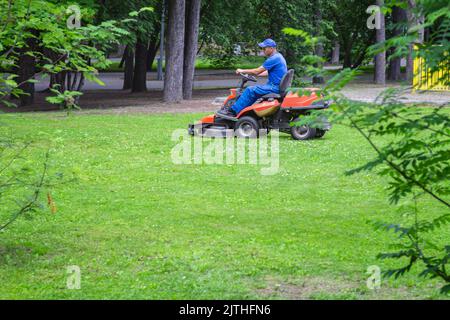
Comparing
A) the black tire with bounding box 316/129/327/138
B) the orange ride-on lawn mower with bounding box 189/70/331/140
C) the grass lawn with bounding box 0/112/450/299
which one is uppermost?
the orange ride-on lawn mower with bounding box 189/70/331/140

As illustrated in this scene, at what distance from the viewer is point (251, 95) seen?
16.1 meters

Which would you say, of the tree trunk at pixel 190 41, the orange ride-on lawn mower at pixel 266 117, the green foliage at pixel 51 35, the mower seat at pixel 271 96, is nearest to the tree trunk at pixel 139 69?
the tree trunk at pixel 190 41

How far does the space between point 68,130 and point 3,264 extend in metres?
11.0

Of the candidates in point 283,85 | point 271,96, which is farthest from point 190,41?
point 283,85

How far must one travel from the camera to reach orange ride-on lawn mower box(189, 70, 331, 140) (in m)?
15.8

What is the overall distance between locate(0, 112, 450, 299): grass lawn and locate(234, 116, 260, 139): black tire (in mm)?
1490

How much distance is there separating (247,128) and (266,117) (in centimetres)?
42

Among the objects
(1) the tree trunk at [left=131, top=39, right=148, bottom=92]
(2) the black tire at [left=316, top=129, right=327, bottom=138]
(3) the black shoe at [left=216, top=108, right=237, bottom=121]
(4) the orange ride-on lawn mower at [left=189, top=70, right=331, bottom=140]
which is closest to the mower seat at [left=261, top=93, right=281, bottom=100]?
(4) the orange ride-on lawn mower at [left=189, top=70, right=331, bottom=140]

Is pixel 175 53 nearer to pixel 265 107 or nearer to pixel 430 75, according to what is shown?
pixel 265 107

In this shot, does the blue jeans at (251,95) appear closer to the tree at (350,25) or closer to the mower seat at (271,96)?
the mower seat at (271,96)

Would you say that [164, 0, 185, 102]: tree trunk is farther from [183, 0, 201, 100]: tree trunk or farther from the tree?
the tree

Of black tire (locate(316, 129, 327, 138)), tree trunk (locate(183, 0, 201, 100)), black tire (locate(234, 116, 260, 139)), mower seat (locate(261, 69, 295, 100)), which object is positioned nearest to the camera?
mower seat (locate(261, 69, 295, 100))

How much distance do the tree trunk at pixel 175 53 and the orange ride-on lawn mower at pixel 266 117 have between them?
9.16 metres

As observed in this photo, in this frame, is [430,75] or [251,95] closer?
[430,75]
